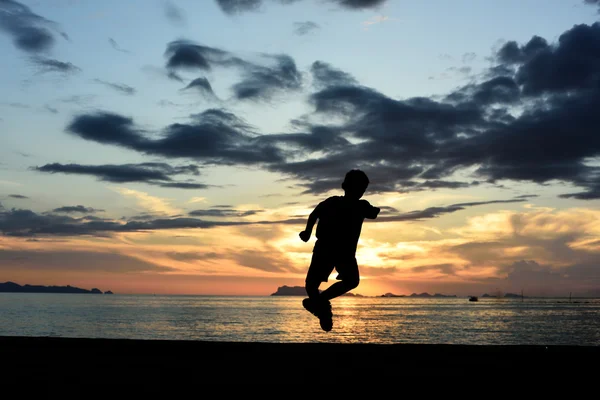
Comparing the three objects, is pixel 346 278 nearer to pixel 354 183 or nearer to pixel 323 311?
pixel 323 311

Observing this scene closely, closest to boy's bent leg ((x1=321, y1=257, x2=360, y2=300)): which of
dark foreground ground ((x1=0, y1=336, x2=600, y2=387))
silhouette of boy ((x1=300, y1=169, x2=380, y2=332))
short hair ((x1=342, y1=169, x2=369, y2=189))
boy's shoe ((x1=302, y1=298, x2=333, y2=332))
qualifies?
silhouette of boy ((x1=300, y1=169, x2=380, y2=332))

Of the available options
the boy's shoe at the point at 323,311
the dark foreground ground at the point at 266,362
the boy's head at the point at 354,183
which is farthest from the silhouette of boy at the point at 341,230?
the dark foreground ground at the point at 266,362

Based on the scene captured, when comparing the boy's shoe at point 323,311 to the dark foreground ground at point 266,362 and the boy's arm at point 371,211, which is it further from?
the boy's arm at point 371,211

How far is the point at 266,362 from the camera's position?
6.05 metres

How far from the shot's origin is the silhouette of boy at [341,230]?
7102 mm

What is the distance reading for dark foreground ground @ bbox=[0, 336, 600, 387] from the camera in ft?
16.7

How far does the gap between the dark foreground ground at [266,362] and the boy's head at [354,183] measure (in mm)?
1986

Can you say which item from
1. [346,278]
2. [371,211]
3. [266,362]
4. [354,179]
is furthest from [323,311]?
[354,179]

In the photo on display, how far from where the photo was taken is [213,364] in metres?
6.01

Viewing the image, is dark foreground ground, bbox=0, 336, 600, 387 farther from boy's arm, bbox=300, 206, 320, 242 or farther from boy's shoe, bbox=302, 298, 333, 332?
boy's arm, bbox=300, 206, 320, 242

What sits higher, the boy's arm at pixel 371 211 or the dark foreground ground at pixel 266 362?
the boy's arm at pixel 371 211

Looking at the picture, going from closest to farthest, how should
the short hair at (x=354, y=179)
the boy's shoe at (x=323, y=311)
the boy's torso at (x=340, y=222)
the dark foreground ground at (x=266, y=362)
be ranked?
the dark foreground ground at (x=266, y=362)
the boy's torso at (x=340, y=222)
the short hair at (x=354, y=179)
the boy's shoe at (x=323, y=311)

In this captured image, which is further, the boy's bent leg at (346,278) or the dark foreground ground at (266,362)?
the boy's bent leg at (346,278)

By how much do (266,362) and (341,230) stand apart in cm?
192
